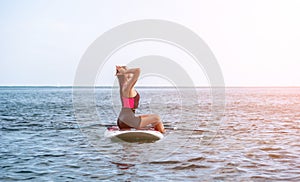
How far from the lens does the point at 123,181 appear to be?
13.1 meters

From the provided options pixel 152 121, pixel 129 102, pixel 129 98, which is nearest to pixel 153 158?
pixel 129 102

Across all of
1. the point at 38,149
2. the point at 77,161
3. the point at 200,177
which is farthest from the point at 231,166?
the point at 38,149

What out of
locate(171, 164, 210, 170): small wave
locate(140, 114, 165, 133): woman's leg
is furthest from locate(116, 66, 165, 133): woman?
locate(171, 164, 210, 170): small wave

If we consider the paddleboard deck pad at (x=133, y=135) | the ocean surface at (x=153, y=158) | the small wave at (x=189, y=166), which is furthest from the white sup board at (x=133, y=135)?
the small wave at (x=189, y=166)

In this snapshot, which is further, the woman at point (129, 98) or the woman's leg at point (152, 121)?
the woman's leg at point (152, 121)

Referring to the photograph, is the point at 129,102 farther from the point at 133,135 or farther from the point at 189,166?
the point at 189,166

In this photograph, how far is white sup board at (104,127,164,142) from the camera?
19.8m

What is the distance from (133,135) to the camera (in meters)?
20.0

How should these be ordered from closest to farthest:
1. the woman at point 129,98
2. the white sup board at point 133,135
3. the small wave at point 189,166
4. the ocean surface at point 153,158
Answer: the ocean surface at point 153,158 → the small wave at point 189,166 → the woman at point 129,98 → the white sup board at point 133,135

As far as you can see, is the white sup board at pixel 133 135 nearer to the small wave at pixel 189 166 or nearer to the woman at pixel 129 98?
the woman at pixel 129 98

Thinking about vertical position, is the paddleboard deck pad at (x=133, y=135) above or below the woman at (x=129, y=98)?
below

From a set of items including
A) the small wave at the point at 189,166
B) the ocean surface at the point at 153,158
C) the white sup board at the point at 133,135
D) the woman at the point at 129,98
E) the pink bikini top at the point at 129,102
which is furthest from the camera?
the white sup board at the point at 133,135

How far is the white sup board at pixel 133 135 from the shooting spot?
1984 cm

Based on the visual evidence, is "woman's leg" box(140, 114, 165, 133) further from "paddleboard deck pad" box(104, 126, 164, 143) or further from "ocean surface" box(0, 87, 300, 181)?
"ocean surface" box(0, 87, 300, 181)
